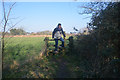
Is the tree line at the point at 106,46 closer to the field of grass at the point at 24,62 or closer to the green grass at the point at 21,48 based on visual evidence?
the field of grass at the point at 24,62

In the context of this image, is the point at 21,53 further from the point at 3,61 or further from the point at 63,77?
the point at 63,77

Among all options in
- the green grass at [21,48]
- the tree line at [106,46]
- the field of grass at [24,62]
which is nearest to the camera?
the tree line at [106,46]

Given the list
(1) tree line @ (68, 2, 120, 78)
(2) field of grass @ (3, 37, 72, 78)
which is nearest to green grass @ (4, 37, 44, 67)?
(2) field of grass @ (3, 37, 72, 78)

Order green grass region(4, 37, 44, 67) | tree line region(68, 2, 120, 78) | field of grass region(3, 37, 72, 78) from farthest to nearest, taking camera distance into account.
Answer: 1. green grass region(4, 37, 44, 67)
2. field of grass region(3, 37, 72, 78)
3. tree line region(68, 2, 120, 78)

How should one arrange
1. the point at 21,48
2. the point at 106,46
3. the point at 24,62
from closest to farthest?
the point at 106,46
the point at 24,62
the point at 21,48

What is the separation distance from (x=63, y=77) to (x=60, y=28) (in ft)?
12.1

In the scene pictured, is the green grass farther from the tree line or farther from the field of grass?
the tree line

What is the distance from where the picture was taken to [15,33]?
19.4 feet

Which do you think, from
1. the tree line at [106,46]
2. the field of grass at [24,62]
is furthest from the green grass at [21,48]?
the tree line at [106,46]

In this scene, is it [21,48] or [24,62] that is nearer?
[24,62]

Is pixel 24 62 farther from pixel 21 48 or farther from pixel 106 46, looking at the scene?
pixel 106 46

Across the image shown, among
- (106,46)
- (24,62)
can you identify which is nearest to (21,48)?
(24,62)

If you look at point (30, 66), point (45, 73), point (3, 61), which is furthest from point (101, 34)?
point (3, 61)

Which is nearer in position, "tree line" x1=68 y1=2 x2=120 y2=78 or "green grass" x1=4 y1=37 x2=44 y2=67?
"tree line" x1=68 y1=2 x2=120 y2=78
